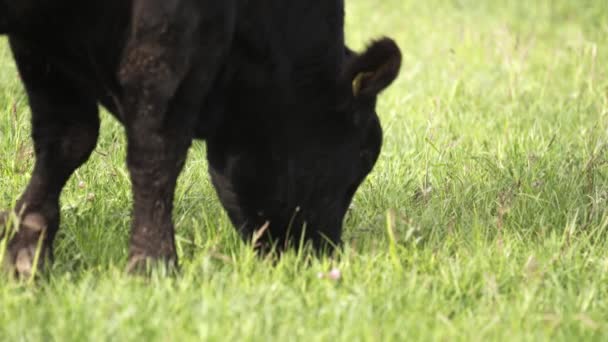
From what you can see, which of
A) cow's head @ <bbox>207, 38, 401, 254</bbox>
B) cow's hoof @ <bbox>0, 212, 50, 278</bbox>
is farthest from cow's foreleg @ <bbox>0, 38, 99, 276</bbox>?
cow's head @ <bbox>207, 38, 401, 254</bbox>

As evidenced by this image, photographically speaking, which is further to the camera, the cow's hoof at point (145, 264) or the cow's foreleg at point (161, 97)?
the cow's hoof at point (145, 264)

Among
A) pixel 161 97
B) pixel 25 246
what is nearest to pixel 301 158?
pixel 161 97

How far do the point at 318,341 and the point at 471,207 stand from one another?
1.97m

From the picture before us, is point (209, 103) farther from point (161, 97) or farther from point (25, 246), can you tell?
point (25, 246)

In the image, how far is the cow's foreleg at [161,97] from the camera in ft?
11.0

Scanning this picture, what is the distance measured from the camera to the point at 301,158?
13.3 ft

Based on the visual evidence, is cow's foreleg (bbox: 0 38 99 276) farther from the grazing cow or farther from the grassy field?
the grassy field

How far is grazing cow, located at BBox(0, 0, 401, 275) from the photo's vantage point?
11.2ft

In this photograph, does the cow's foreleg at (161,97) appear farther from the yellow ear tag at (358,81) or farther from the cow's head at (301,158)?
the yellow ear tag at (358,81)

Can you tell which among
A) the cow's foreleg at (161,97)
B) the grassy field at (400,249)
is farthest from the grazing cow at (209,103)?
the grassy field at (400,249)

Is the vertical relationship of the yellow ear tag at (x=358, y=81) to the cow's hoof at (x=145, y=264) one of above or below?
above

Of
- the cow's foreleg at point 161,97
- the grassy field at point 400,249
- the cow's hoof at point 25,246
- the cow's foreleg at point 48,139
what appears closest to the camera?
the grassy field at point 400,249

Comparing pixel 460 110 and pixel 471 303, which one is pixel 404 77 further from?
pixel 471 303

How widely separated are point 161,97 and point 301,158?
796mm
